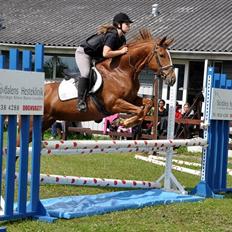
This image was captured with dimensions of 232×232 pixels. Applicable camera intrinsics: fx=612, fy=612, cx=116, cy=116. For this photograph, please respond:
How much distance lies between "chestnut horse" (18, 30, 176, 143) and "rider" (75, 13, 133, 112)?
0.43 ft

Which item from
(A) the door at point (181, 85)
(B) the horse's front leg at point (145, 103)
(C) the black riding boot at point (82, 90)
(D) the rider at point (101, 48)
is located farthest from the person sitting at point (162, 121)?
(C) the black riding boot at point (82, 90)

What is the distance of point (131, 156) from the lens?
Result: 14.1 meters

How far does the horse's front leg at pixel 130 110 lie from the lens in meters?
8.30

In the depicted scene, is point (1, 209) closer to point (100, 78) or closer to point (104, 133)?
point (100, 78)

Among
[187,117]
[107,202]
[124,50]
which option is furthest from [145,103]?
[187,117]

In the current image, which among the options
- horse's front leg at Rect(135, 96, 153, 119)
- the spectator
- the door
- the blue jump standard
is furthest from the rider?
the door

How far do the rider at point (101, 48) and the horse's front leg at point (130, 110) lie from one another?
484 millimetres

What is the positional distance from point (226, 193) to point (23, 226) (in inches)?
153

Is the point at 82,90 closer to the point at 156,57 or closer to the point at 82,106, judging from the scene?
the point at 82,106

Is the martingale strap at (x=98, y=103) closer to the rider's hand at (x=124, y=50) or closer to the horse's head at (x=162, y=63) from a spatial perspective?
the rider's hand at (x=124, y=50)

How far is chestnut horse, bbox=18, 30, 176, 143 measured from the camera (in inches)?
336

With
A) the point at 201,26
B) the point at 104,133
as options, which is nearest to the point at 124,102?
the point at 104,133

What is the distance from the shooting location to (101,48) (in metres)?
8.68

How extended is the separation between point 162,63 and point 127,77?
53 cm
